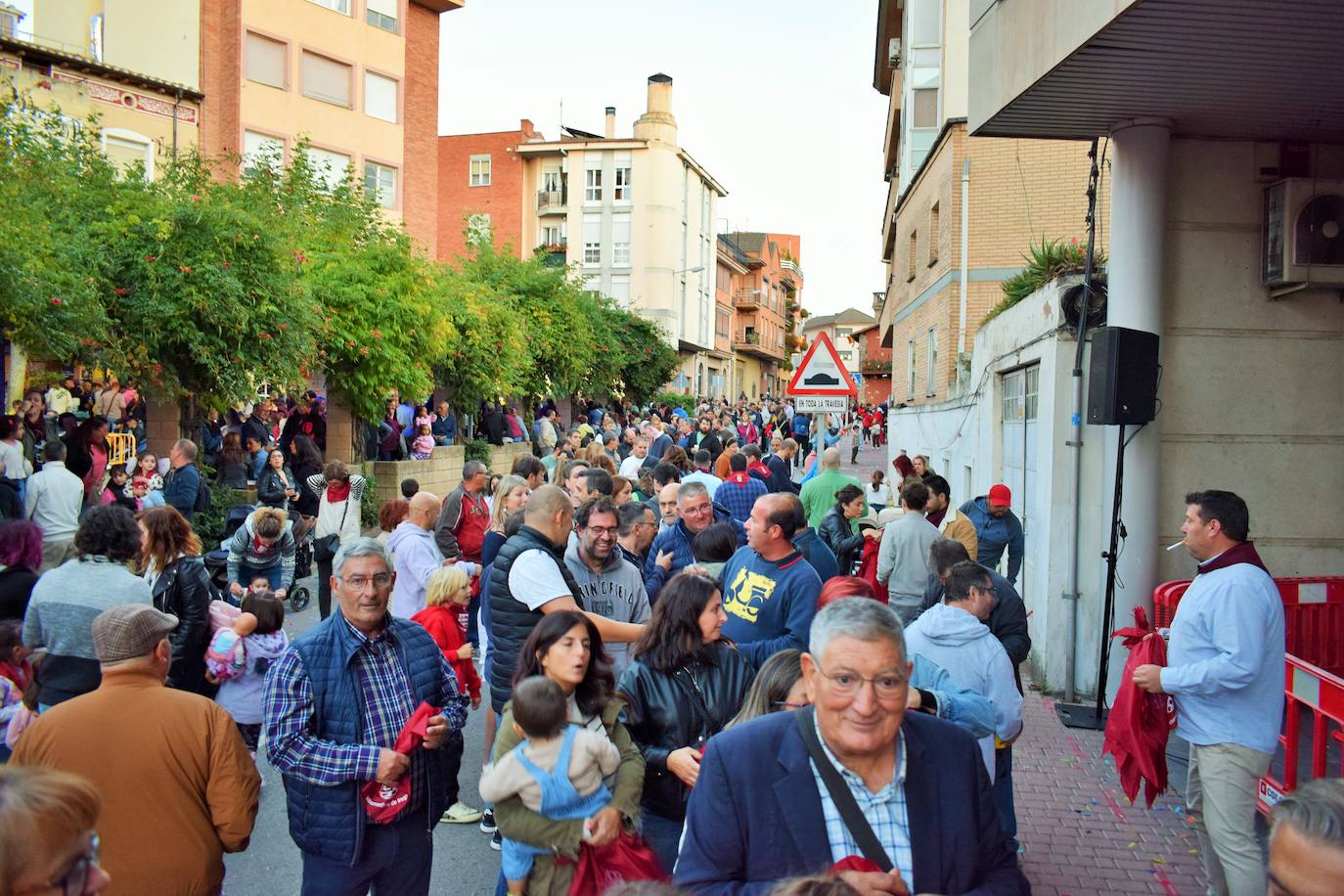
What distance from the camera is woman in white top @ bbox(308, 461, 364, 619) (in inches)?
375

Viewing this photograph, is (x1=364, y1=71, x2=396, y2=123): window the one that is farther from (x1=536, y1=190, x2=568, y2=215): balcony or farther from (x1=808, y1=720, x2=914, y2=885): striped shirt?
(x1=808, y1=720, x2=914, y2=885): striped shirt

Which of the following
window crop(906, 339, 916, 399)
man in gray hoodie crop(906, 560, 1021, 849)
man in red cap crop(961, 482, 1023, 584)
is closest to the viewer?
man in gray hoodie crop(906, 560, 1021, 849)

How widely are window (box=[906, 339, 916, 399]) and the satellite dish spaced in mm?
12265

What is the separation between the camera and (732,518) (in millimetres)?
9391

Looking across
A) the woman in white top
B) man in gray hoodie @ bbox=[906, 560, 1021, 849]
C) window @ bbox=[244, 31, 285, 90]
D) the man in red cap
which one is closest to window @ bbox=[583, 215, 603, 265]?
window @ bbox=[244, 31, 285, 90]

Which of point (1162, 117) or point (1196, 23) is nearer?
point (1196, 23)

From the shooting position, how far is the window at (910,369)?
68.2 ft

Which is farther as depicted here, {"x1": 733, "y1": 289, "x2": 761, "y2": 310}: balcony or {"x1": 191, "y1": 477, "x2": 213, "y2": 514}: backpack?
{"x1": 733, "y1": 289, "x2": 761, "y2": 310}: balcony

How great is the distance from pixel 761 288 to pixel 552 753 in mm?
82998

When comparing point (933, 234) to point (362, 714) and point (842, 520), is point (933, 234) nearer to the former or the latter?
point (842, 520)

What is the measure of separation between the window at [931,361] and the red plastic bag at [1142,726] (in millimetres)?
12823

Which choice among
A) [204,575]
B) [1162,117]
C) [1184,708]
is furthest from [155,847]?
[1162,117]

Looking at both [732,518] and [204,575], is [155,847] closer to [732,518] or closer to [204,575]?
[204,575]

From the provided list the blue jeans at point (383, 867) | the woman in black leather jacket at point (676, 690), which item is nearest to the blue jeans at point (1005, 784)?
the woman in black leather jacket at point (676, 690)
